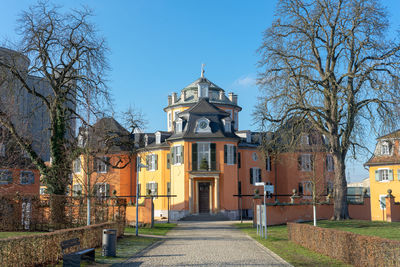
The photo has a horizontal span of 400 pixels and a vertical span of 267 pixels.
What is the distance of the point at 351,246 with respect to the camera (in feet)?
40.6

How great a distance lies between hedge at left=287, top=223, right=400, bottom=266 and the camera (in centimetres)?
1010

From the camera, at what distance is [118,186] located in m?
45.7

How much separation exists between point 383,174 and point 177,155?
1962 cm

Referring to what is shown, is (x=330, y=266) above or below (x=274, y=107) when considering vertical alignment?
below

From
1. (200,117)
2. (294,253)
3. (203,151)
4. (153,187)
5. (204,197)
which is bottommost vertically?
(294,253)

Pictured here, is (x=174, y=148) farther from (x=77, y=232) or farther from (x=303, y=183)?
(x=77, y=232)

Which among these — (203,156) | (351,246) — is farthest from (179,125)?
(351,246)

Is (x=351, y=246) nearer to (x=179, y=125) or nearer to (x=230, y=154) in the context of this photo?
(x=230, y=154)

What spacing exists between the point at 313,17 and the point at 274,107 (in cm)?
656

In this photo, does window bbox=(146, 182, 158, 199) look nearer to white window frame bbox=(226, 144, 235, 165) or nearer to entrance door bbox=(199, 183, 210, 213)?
entrance door bbox=(199, 183, 210, 213)

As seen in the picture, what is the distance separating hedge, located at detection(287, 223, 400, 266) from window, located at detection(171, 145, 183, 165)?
22749mm

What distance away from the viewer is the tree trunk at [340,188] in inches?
1115

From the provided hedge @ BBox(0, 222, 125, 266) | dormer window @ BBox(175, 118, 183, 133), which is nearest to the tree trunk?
dormer window @ BBox(175, 118, 183, 133)

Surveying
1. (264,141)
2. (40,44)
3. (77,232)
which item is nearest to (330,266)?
(77,232)
